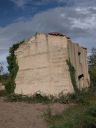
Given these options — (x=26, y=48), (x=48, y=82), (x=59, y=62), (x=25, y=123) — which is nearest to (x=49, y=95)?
(x=48, y=82)

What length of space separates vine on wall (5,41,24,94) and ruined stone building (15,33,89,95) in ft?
1.53

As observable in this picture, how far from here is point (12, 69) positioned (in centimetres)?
3494

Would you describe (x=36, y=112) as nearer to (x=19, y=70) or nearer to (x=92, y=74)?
(x=19, y=70)

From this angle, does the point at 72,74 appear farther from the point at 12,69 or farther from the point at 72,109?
the point at 72,109

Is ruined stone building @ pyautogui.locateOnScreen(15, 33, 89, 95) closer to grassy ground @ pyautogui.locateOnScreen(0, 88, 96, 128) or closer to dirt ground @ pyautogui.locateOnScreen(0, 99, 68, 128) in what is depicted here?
grassy ground @ pyautogui.locateOnScreen(0, 88, 96, 128)

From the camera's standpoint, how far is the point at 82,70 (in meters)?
36.2

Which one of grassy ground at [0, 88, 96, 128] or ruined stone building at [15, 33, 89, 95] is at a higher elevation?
ruined stone building at [15, 33, 89, 95]

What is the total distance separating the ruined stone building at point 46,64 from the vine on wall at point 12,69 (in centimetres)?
47

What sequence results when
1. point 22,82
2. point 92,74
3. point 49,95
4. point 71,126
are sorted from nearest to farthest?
point 71,126 < point 49,95 < point 22,82 < point 92,74

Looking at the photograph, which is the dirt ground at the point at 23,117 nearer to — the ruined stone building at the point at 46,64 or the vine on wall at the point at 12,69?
the ruined stone building at the point at 46,64

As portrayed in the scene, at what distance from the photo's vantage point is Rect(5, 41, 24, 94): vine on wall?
113 ft

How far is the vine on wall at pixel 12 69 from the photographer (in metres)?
34.6

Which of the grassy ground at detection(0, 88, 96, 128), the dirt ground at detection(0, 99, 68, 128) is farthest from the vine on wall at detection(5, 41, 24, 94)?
the dirt ground at detection(0, 99, 68, 128)

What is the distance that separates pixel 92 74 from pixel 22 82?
10.4m
